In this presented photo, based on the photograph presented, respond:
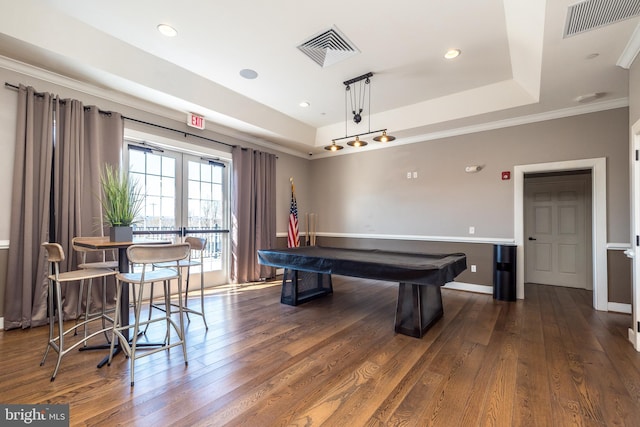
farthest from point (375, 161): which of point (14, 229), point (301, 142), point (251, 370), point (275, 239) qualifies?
point (14, 229)

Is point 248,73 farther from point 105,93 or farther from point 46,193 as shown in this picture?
point 46,193

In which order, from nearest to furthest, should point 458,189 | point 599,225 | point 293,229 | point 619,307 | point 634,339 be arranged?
1. point 634,339
2. point 619,307
3. point 599,225
4. point 458,189
5. point 293,229

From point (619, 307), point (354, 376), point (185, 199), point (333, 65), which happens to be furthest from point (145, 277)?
point (619, 307)

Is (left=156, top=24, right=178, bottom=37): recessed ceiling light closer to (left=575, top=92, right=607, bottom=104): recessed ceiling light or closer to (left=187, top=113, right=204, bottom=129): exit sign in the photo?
(left=187, top=113, right=204, bottom=129): exit sign

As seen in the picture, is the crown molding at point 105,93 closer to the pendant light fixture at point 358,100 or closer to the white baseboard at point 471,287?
the pendant light fixture at point 358,100

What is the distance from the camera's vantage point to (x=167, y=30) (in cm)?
287

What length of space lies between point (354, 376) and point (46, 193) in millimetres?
3688

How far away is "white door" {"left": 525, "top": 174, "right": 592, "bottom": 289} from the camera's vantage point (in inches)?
200

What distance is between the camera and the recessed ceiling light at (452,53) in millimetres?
3188

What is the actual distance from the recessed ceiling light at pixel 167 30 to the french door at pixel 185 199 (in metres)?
1.77

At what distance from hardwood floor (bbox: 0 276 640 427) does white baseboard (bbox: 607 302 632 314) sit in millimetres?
304

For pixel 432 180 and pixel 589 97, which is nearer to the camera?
pixel 589 97

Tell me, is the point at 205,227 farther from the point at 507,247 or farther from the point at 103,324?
the point at 507,247

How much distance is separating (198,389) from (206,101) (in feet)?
11.7
